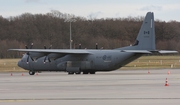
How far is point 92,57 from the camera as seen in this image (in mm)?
44750

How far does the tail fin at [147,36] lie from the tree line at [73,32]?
56051 millimetres

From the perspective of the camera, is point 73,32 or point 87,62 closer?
point 87,62

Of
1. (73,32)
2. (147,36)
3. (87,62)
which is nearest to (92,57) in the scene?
(87,62)

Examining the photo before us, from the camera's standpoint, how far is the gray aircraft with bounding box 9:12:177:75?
43375mm

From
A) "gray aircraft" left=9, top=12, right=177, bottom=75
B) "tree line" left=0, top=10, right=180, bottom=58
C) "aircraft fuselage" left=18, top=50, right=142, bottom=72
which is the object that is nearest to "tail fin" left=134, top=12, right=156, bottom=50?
"gray aircraft" left=9, top=12, right=177, bottom=75

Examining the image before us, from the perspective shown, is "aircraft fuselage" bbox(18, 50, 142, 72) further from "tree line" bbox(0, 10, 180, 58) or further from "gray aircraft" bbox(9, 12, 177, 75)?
"tree line" bbox(0, 10, 180, 58)

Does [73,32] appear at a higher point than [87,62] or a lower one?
higher

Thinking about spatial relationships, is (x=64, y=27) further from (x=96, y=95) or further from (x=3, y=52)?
(x=96, y=95)

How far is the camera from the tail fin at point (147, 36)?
43.6m

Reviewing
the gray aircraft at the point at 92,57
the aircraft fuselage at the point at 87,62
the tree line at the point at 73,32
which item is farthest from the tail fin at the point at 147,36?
the tree line at the point at 73,32

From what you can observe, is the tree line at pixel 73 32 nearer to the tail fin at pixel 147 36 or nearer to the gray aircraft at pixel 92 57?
the gray aircraft at pixel 92 57

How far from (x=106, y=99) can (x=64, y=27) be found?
320 ft

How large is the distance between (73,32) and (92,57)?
68.7 meters

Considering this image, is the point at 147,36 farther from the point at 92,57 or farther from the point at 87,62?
the point at 87,62
